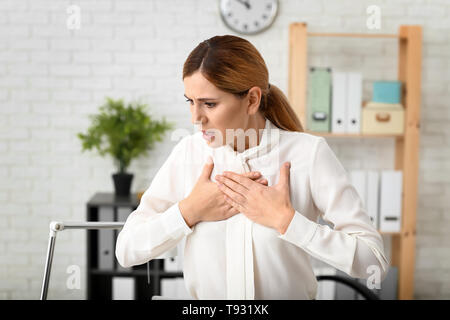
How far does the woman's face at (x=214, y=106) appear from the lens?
78cm

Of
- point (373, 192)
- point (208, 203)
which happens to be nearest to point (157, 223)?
point (208, 203)

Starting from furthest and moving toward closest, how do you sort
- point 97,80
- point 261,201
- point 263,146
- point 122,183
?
point 97,80, point 122,183, point 263,146, point 261,201

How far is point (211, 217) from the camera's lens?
80 cm

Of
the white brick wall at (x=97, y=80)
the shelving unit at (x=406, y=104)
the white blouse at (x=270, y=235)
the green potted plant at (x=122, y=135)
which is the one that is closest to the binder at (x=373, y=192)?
the shelving unit at (x=406, y=104)

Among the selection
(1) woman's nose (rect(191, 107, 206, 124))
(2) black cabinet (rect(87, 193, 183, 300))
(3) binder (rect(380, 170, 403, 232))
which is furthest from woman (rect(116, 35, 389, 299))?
(3) binder (rect(380, 170, 403, 232))

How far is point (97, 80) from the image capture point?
2543mm

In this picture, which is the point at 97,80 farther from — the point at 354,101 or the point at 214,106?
the point at 214,106

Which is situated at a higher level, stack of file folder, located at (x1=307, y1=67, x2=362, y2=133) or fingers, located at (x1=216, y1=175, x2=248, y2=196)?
stack of file folder, located at (x1=307, y1=67, x2=362, y2=133)

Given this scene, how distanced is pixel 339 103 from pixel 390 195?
0.52m

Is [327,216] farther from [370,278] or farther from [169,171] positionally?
[169,171]

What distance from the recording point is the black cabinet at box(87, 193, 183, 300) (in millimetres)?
2279

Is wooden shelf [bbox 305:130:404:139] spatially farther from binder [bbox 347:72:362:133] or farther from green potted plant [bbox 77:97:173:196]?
green potted plant [bbox 77:97:173:196]

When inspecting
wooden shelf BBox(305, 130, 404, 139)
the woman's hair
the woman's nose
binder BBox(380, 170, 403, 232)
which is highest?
the woman's hair

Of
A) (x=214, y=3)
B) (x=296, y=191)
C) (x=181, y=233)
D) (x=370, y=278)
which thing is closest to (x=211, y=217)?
(x=181, y=233)
